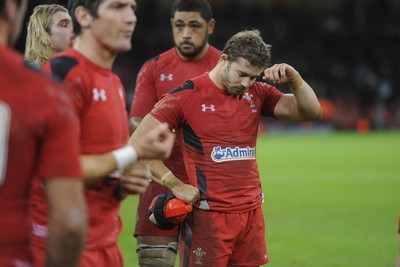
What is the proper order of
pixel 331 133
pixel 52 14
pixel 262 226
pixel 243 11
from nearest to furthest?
1. pixel 52 14
2. pixel 262 226
3. pixel 331 133
4. pixel 243 11

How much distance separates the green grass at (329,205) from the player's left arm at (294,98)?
11.4 feet

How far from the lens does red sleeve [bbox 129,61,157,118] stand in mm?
6801

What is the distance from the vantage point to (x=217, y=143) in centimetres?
538

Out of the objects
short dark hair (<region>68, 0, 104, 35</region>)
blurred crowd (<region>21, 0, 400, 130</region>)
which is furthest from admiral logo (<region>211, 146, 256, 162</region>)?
blurred crowd (<region>21, 0, 400, 130</region>)

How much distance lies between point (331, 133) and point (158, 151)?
2639 centimetres

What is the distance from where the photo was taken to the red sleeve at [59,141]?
8.91 ft

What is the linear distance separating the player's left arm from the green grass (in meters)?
3.47

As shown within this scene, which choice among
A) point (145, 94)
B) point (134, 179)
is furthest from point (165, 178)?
point (134, 179)

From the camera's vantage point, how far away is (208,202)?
539 centimetres

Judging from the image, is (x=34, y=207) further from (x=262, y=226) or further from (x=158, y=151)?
(x=262, y=226)

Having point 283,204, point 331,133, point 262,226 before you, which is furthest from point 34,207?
point 331,133

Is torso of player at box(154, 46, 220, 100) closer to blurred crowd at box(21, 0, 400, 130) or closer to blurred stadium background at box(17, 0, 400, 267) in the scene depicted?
blurred stadium background at box(17, 0, 400, 267)

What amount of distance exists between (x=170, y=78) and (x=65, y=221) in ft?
13.4

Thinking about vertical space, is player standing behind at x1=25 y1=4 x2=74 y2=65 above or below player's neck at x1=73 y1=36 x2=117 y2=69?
above
